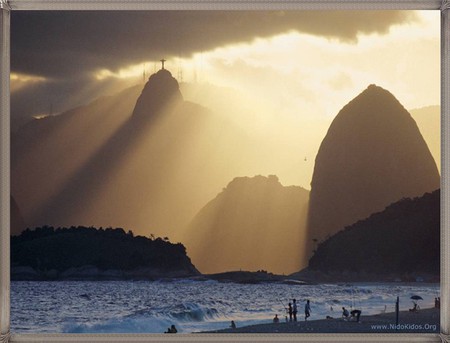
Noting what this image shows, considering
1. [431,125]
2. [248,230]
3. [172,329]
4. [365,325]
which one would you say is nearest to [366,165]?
[431,125]

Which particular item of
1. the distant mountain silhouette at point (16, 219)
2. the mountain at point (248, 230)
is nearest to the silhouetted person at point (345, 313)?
the mountain at point (248, 230)

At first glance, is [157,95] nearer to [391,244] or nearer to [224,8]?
[224,8]

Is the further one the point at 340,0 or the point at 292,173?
the point at 292,173

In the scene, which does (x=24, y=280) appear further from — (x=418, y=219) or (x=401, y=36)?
(x=401, y=36)

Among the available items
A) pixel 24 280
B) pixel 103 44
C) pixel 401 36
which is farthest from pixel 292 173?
pixel 24 280

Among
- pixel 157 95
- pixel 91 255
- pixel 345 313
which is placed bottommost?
pixel 345 313
